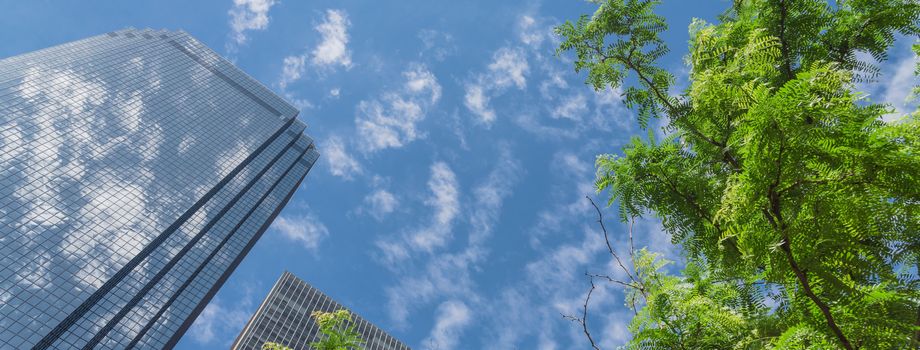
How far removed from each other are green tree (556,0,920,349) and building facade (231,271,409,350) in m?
85.5

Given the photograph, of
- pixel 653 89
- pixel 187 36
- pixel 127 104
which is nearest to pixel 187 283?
pixel 127 104

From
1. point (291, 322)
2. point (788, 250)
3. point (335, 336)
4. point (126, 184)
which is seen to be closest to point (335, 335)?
point (335, 336)

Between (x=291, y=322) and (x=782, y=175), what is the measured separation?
10374 centimetres

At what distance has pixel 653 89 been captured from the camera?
5070 mm

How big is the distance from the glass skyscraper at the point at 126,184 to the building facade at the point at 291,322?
883 inches

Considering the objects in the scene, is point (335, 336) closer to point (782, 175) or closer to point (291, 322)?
point (782, 175)

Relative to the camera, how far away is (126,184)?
4313 inches

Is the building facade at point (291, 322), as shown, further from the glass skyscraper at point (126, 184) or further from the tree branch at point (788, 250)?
the tree branch at point (788, 250)

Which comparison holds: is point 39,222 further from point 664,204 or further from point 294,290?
point 664,204

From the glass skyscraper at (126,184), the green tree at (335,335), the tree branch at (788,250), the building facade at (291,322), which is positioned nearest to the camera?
the tree branch at (788,250)

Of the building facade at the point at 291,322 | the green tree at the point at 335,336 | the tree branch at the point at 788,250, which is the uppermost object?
the building facade at the point at 291,322

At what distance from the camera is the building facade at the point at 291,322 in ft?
294

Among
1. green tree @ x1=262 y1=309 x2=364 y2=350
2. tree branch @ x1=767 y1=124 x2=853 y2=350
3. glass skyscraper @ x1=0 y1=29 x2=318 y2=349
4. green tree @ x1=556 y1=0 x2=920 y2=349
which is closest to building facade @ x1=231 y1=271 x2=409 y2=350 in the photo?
glass skyscraper @ x1=0 y1=29 x2=318 y2=349

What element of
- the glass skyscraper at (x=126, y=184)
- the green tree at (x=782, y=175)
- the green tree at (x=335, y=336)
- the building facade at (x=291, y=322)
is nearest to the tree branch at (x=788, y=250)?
the green tree at (x=782, y=175)
